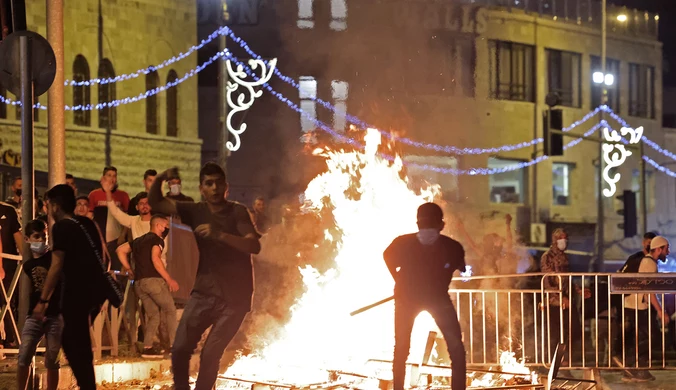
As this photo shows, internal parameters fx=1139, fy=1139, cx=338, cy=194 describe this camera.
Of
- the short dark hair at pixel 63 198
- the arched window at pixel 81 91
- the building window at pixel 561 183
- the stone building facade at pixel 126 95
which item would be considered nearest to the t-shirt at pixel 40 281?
the short dark hair at pixel 63 198

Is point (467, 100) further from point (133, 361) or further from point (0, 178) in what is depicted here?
point (133, 361)

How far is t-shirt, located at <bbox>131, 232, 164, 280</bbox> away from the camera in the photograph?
1267 centimetres

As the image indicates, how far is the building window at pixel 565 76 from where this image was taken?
40.5 meters

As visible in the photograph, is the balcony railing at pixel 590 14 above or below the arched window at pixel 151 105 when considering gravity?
above

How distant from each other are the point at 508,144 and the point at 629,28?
8324 mm

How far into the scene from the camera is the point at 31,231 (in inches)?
349

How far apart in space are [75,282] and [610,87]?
36.4 m

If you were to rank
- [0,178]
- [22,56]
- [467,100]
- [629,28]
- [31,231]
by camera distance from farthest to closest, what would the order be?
[629,28] < [467,100] < [0,178] < [22,56] < [31,231]

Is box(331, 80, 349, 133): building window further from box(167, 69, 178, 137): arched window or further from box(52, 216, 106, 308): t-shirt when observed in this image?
box(52, 216, 106, 308): t-shirt

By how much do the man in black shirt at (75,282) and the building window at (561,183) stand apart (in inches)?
1327

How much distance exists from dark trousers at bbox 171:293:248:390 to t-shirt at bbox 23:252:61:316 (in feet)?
3.07

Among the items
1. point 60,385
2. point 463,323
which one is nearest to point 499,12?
point 463,323

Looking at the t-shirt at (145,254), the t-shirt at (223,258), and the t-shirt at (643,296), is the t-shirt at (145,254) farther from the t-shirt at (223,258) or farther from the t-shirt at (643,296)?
the t-shirt at (643,296)

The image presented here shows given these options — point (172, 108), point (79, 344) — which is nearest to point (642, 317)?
point (79, 344)
